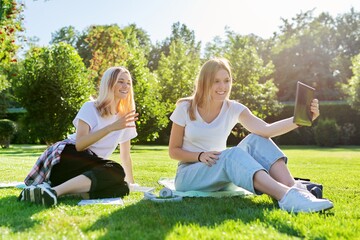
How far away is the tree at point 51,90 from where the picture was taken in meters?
16.9

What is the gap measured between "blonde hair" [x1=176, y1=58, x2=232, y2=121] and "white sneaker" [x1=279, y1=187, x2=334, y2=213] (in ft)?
4.33

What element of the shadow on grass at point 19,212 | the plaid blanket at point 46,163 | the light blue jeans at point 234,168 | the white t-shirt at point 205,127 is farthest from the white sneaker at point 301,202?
the plaid blanket at point 46,163

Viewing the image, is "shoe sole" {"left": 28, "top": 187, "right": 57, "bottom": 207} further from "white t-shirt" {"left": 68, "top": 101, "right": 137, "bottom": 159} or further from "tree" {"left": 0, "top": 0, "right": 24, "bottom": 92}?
"tree" {"left": 0, "top": 0, "right": 24, "bottom": 92}

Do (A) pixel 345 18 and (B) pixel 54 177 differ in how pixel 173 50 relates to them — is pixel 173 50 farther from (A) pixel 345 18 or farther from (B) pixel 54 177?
(A) pixel 345 18

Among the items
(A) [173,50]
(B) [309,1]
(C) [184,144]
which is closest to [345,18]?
(B) [309,1]

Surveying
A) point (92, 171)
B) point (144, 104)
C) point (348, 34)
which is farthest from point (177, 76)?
point (348, 34)

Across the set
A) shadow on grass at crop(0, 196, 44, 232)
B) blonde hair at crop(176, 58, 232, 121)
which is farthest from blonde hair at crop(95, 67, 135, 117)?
shadow on grass at crop(0, 196, 44, 232)

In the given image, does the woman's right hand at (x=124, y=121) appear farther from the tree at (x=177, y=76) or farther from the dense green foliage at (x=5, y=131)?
the tree at (x=177, y=76)

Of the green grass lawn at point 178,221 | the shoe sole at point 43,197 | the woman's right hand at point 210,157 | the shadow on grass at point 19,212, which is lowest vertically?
the shadow on grass at point 19,212

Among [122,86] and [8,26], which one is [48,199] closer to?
[122,86]

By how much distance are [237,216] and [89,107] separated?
2080 mm

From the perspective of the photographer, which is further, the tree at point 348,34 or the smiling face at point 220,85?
the tree at point 348,34

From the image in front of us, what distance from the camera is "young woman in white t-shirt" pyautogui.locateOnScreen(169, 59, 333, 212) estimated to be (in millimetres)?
3990

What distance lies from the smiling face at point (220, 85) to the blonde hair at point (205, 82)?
0.09 ft
